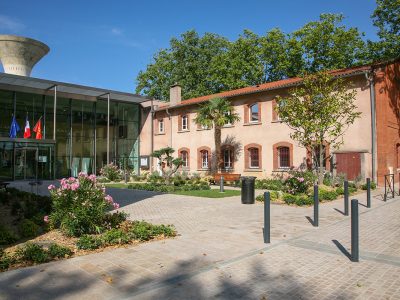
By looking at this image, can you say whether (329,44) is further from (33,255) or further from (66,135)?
(33,255)

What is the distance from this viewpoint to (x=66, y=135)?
3008 cm

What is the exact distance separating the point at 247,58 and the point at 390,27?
49.5 ft

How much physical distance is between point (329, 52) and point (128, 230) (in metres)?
31.7

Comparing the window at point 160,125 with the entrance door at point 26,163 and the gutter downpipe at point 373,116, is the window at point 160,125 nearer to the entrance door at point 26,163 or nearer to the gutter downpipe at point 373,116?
the entrance door at point 26,163

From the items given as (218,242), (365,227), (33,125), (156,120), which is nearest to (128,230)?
(218,242)

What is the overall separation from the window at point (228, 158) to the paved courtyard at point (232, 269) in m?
17.9

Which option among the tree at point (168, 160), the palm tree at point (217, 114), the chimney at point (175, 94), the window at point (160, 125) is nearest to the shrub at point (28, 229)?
the tree at point (168, 160)

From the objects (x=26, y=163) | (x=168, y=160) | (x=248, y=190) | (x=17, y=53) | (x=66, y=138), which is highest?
(x=17, y=53)

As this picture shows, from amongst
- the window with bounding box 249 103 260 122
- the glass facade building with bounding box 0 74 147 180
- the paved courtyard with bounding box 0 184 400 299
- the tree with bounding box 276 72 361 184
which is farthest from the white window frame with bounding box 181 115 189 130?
the paved courtyard with bounding box 0 184 400 299

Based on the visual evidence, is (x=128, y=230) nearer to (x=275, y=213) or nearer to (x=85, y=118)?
(x=275, y=213)

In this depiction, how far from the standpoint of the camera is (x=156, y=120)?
34125 mm

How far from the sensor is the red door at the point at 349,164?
63.8 ft

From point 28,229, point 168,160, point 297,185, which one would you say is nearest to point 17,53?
point 168,160

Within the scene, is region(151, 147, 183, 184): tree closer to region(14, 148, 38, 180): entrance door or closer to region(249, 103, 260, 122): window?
region(249, 103, 260, 122): window
